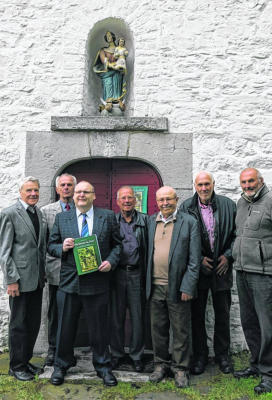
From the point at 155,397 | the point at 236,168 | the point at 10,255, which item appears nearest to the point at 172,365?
the point at 155,397

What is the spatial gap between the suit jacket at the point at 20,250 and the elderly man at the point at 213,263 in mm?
1497

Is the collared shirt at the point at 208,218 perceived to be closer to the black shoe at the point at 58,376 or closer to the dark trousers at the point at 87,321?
the dark trousers at the point at 87,321

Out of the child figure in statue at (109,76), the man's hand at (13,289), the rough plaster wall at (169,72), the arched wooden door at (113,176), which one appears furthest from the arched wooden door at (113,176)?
the man's hand at (13,289)

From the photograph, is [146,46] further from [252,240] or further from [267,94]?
[252,240]

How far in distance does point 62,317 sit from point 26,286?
0.43m

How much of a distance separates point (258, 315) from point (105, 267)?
1427 millimetres

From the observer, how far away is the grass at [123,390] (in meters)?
3.04

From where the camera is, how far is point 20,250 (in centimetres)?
329

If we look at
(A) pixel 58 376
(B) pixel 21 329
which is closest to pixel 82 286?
(B) pixel 21 329

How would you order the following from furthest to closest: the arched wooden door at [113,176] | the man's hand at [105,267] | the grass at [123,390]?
the arched wooden door at [113,176], the man's hand at [105,267], the grass at [123,390]

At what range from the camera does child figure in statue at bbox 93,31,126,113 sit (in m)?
4.60

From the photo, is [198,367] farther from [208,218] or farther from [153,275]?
[208,218]

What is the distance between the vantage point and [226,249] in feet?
11.7

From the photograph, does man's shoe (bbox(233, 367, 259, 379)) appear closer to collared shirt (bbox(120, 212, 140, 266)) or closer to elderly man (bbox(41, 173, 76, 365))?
collared shirt (bbox(120, 212, 140, 266))
